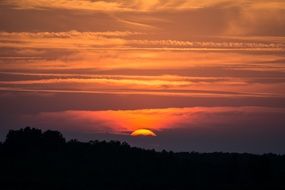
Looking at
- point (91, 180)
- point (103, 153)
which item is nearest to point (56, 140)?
point (103, 153)

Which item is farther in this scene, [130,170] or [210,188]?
[130,170]

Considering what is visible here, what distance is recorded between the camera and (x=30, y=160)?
121 m

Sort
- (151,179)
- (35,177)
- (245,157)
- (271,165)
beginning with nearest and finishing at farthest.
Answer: (35,177) → (151,179) → (271,165) → (245,157)

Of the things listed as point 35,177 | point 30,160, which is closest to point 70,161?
point 30,160

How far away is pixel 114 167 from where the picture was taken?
124938 millimetres

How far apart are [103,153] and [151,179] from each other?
1411cm

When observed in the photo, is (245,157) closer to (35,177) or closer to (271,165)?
(271,165)

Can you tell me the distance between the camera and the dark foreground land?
114 metres

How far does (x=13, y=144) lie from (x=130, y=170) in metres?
16.9

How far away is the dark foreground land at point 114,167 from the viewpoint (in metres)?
114

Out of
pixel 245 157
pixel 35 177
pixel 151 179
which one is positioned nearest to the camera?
pixel 35 177

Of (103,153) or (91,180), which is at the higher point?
(103,153)

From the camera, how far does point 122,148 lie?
13475 centimetres

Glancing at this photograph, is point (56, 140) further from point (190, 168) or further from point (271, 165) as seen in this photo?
point (271, 165)
